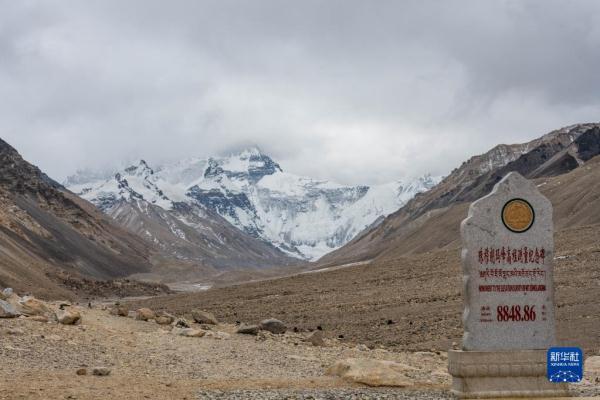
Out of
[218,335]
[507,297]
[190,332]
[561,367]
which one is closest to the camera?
[561,367]

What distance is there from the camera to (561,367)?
656 inches

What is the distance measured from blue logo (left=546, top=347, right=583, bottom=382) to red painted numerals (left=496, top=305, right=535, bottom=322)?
0.84 m

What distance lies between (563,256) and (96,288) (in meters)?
70.8

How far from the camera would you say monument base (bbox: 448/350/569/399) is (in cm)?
1642

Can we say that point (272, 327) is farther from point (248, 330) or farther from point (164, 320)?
point (164, 320)

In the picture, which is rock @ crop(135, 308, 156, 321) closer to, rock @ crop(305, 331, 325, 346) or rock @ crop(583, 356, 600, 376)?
rock @ crop(305, 331, 325, 346)

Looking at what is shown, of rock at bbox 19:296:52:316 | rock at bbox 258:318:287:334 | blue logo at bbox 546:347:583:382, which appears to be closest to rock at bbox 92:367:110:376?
blue logo at bbox 546:347:583:382

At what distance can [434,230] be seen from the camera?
387 ft

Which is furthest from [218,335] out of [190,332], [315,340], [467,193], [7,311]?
[467,193]

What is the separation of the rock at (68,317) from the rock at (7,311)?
149 cm

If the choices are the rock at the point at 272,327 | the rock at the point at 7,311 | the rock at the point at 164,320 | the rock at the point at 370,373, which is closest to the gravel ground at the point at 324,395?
the rock at the point at 370,373

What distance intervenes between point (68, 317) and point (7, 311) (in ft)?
7.54

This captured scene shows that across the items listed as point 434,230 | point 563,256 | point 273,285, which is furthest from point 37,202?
point 563,256

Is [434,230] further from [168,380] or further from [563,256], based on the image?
[168,380]
